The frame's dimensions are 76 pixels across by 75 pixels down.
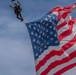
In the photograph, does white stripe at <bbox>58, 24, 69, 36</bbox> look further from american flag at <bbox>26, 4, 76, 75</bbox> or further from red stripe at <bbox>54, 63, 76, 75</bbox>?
red stripe at <bbox>54, 63, 76, 75</bbox>

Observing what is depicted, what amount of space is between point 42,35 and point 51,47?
4.33 ft

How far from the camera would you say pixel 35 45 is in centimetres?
3247

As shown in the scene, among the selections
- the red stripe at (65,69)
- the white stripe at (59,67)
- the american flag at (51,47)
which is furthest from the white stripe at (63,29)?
the red stripe at (65,69)

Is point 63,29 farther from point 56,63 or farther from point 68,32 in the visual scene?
point 56,63

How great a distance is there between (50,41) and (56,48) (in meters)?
0.79

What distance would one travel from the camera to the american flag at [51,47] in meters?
32.4

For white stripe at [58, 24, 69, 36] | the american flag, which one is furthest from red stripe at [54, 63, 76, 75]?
white stripe at [58, 24, 69, 36]

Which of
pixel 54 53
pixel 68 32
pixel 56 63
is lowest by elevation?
pixel 56 63

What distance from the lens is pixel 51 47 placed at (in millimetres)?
32938

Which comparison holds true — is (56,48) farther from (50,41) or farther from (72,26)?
(72,26)

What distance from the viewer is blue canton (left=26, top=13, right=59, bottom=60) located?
32.6 meters

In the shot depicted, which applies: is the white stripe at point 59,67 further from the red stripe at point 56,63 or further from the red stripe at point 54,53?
the red stripe at point 54,53

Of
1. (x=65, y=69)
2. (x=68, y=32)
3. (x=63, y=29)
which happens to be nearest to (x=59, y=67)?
(x=65, y=69)

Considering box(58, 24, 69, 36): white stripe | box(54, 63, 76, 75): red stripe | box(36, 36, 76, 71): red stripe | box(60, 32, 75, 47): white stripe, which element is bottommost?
box(54, 63, 76, 75): red stripe
